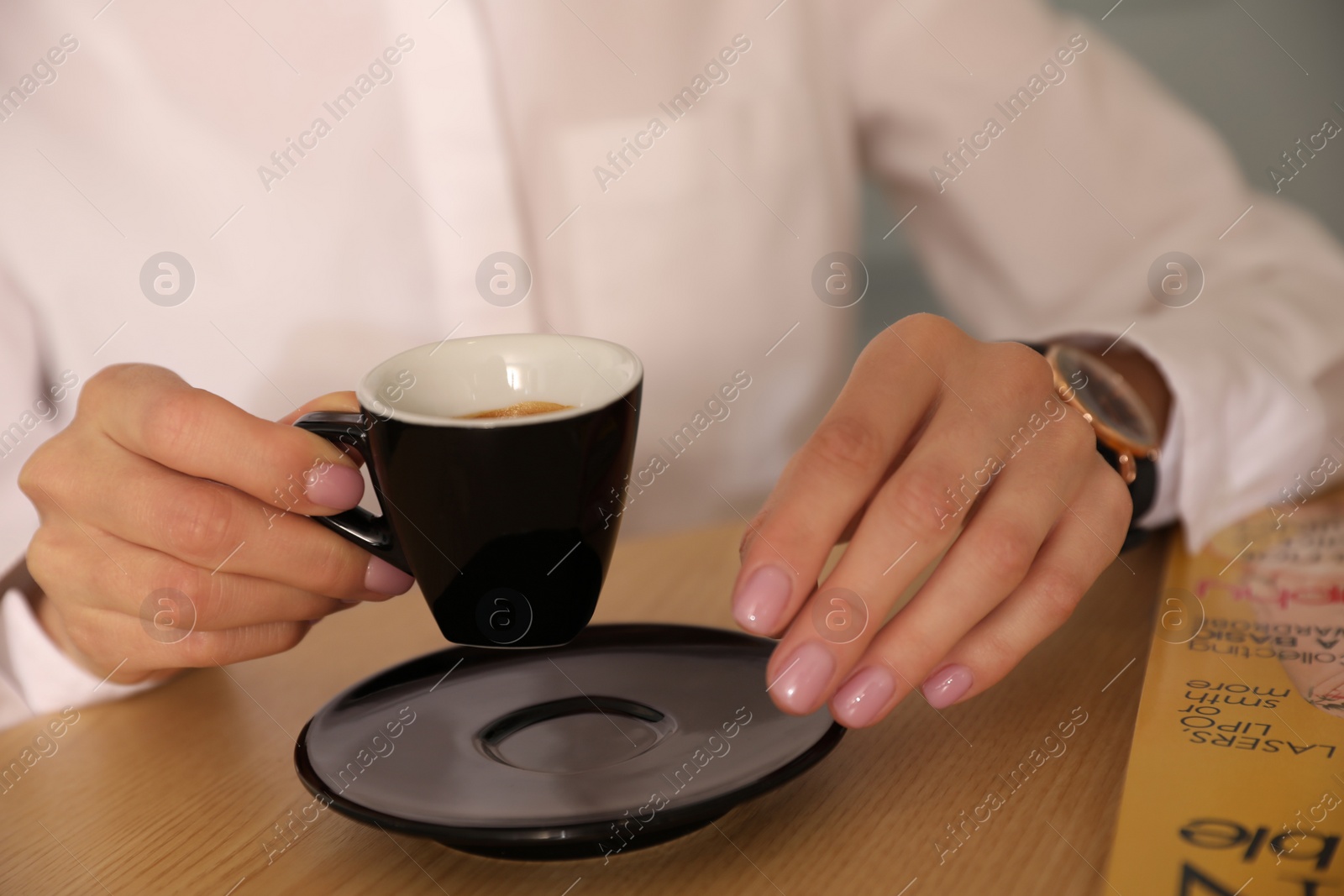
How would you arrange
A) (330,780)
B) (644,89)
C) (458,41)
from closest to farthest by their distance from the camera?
(330,780) → (458,41) → (644,89)

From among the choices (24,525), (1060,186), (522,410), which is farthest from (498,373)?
(1060,186)

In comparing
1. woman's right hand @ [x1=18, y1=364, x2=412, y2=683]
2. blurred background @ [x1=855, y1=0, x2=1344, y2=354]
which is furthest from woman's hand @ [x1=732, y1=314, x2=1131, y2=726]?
blurred background @ [x1=855, y1=0, x2=1344, y2=354]

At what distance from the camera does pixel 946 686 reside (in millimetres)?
473

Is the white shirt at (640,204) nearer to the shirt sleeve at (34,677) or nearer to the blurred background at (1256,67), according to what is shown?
the shirt sleeve at (34,677)

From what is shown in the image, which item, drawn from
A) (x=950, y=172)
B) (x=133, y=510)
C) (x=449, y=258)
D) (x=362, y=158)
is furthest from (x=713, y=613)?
(x=950, y=172)

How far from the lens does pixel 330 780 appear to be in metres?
0.40

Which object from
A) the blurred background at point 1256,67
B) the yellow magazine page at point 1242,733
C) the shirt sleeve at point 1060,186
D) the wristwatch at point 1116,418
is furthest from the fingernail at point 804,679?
the blurred background at point 1256,67

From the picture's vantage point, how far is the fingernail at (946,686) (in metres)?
0.47

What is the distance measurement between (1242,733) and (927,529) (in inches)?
6.6

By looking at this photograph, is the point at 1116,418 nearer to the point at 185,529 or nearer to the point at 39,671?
the point at 185,529

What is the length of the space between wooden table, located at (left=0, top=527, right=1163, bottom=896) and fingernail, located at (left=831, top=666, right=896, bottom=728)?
36mm

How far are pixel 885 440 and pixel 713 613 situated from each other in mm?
204

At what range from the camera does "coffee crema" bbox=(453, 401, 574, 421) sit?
0.46 metres

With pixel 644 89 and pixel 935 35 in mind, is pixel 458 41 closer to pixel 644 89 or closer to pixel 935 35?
pixel 644 89
